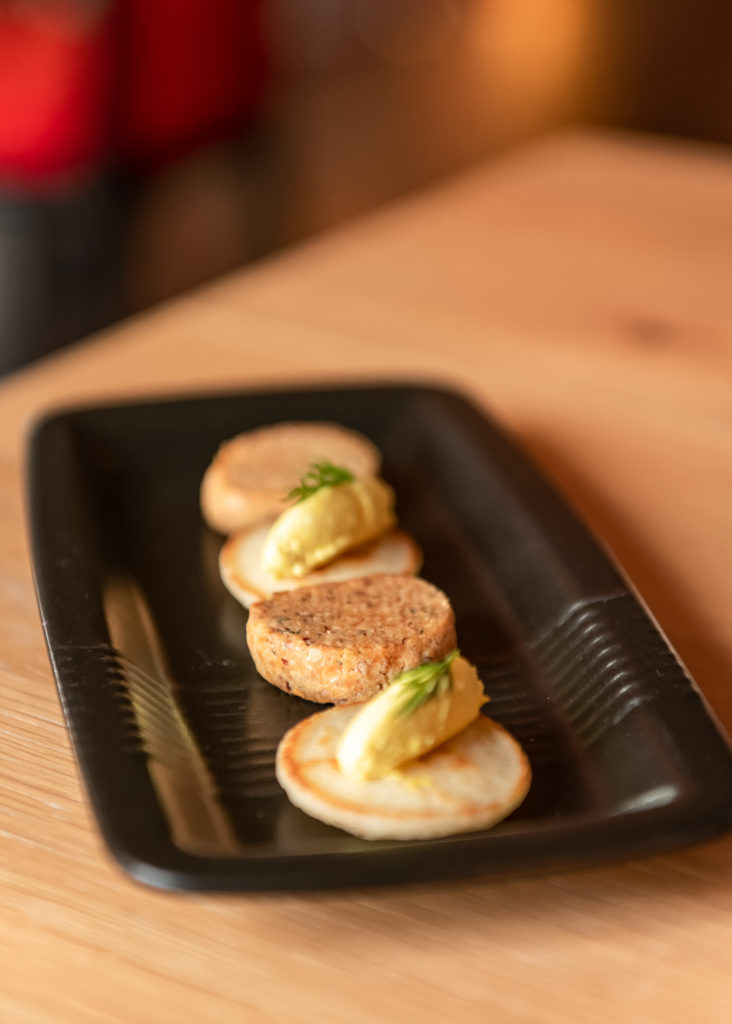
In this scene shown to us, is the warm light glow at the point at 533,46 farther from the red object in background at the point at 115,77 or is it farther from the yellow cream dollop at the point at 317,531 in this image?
the yellow cream dollop at the point at 317,531

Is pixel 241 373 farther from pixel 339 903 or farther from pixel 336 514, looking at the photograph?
pixel 339 903

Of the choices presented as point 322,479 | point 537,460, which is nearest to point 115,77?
point 537,460

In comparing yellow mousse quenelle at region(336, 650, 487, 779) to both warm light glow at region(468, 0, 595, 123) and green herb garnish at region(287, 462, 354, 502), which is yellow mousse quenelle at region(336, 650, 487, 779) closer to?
green herb garnish at region(287, 462, 354, 502)

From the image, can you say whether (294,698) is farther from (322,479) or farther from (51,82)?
(51,82)

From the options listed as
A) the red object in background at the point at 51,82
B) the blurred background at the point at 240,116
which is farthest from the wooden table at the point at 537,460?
the red object in background at the point at 51,82

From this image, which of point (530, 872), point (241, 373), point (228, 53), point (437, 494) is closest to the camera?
point (530, 872)

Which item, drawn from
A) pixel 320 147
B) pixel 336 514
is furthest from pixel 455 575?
pixel 320 147

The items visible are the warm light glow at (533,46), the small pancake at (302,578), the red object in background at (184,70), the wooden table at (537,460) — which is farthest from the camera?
the warm light glow at (533,46)

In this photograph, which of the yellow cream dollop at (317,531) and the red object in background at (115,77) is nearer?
the yellow cream dollop at (317,531)

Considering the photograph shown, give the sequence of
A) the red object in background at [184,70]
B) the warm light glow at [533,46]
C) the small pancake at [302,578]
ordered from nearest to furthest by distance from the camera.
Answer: the small pancake at [302,578], the red object in background at [184,70], the warm light glow at [533,46]
